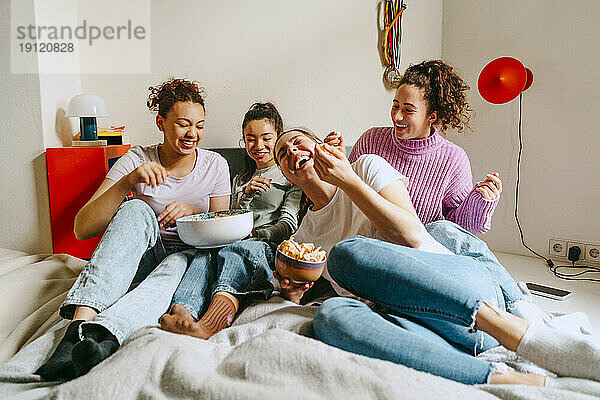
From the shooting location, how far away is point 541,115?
2.97 metres

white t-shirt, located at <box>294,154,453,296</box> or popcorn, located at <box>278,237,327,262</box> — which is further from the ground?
white t-shirt, located at <box>294,154,453,296</box>

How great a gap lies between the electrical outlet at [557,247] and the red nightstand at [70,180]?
2.27 meters

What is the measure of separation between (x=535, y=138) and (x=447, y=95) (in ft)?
4.39

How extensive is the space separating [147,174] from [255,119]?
1.94ft

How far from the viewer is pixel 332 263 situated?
1.37 metres

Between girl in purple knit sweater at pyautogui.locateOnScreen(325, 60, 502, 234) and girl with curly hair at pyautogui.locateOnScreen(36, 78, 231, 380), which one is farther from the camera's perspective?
girl in purple knit sweater at pyautogui.locateOnScreen(325, 60, 502, 234)

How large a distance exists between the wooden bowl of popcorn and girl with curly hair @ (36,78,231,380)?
1.14ft

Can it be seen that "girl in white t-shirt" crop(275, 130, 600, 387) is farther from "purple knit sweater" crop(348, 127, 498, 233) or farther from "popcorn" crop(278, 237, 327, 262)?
"purple knit sweater" crop(348, 127, 498, 233)

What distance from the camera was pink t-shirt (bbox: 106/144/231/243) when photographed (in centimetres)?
191

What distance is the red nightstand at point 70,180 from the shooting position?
2117 mm

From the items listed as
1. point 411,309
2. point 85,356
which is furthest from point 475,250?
point 85,356

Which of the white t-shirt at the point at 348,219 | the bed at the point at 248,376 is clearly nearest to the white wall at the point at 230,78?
the white t-shirt at the point at 348,219

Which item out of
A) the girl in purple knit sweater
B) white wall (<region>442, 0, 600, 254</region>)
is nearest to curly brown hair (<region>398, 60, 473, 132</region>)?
the girl in purple knit sweater

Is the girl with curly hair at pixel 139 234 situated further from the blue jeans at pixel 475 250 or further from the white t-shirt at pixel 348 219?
the blue jeans at pixel 475 250
